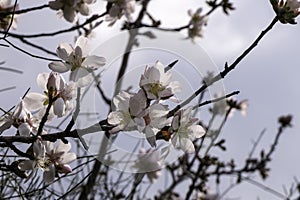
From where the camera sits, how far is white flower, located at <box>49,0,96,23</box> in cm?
150

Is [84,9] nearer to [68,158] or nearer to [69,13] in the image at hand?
[69,13]

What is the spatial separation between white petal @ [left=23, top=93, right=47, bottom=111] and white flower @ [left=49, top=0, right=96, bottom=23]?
394mm

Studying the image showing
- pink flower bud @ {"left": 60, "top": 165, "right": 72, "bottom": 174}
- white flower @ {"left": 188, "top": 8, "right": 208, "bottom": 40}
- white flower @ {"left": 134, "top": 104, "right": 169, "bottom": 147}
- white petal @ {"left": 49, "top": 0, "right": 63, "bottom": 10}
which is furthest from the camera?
white flower @ {"left": 188, "top": 8, "right": 208, "bottom": 40}

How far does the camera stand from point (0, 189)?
149 cm

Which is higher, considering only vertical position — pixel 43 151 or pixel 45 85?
pixel 45 85

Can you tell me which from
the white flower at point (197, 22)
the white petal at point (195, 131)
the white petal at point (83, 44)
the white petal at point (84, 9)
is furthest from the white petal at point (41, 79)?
the white flower at point (197, 22)

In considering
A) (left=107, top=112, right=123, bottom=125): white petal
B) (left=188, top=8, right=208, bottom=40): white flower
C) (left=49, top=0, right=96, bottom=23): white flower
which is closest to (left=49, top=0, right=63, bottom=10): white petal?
(left=49, top=0, right=96, bottom=23): white flower

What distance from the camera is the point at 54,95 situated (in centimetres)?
114

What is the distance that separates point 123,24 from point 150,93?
1837 millimetres

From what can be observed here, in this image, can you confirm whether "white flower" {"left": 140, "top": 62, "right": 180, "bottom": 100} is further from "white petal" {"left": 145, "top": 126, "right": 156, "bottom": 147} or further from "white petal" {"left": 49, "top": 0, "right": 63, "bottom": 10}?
"white petal" {"left": 49, "top": 0, "right": 63, "bottom": 10}

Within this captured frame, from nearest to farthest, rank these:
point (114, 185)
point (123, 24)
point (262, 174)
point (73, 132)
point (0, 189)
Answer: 1. point (73, 132)
2. point (0, 189)
3. point (114, 185)
4. point (123, 24)
5. point (262, 174)

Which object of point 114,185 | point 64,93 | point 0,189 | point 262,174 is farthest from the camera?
point 262,174

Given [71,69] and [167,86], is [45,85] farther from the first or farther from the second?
[167,86]

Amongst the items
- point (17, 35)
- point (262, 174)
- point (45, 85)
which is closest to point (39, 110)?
point (45, 85)
